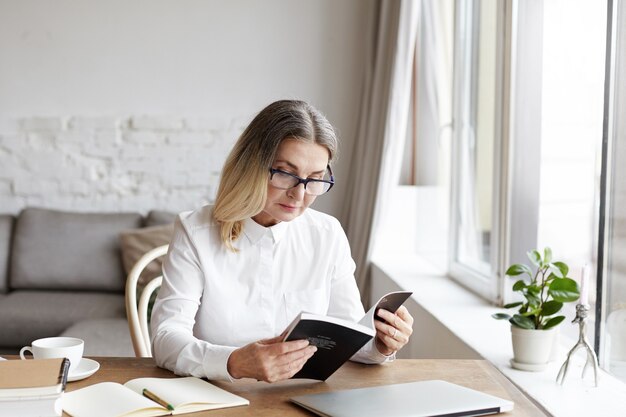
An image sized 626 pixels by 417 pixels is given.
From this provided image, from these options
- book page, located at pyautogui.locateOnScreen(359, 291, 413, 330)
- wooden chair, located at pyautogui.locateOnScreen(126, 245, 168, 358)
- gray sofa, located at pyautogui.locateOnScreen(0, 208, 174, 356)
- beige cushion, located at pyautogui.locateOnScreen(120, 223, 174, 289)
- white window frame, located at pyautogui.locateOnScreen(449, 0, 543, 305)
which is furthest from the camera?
gray sofa, located at pyautogui.locateOnScreen(0, 208, 174, 356)

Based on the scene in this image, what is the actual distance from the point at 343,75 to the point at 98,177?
150 centimetres

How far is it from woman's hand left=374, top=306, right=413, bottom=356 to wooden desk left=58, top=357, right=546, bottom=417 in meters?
0.05

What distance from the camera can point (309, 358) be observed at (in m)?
1.50

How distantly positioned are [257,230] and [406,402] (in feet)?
2.03

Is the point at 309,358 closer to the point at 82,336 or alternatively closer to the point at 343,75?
the point at 82,336

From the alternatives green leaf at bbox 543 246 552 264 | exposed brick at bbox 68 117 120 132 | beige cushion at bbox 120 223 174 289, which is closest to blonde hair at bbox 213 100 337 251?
green leaf at bbox 543 246 552 264

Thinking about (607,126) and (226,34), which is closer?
(607,126)

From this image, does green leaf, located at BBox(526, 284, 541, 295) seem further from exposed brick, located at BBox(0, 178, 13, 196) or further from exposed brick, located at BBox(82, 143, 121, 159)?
exposed brick, located at BBox(0, 178, 13, 196)

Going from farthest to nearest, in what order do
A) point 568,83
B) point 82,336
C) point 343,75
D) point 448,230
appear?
point 343,75 → point 448,230 → point 82,336 → point 568,83

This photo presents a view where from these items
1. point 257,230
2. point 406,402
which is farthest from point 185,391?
point 257,230

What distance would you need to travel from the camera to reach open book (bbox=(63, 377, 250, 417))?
4.51 feet

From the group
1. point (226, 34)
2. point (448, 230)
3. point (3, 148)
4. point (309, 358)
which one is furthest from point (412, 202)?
point (309, 358)

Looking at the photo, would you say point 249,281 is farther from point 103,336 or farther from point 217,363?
point 103,336

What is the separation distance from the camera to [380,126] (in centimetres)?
403
